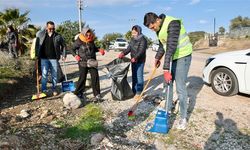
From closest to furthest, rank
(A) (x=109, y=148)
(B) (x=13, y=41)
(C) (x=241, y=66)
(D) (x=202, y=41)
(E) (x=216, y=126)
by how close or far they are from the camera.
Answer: (A) (x=109, y=148), (E) (x=216, y=126), (C) (x=241, y=66), (B) (x=13, y=41), (D) (x=202, y=41)

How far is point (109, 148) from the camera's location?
150 inches

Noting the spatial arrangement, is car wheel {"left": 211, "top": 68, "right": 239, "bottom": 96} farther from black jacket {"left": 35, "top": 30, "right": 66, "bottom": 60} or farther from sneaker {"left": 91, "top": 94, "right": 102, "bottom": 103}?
black jacket {"left": 35, "top": 30, "right": 66, "bottom": 60}

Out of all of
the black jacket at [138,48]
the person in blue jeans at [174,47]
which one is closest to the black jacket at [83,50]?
the black jacket at [138,48]

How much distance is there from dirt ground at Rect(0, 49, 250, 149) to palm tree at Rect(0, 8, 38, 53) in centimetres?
1225

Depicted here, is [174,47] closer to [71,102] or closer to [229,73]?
[71,102]

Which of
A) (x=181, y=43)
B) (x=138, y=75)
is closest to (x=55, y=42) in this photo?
(x=138, y=75)

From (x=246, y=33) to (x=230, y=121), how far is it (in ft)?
131

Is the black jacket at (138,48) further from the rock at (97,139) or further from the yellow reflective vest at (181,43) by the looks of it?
the rock at (97,139)

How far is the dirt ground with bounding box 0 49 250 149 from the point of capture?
4.59 m

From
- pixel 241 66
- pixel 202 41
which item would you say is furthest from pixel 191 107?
pixel 202 41

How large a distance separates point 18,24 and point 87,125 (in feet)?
56.0

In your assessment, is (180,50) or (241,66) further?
(241,66)

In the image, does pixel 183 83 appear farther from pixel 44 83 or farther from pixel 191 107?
pixel 44 83

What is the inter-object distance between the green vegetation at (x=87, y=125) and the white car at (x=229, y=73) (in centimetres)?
318
